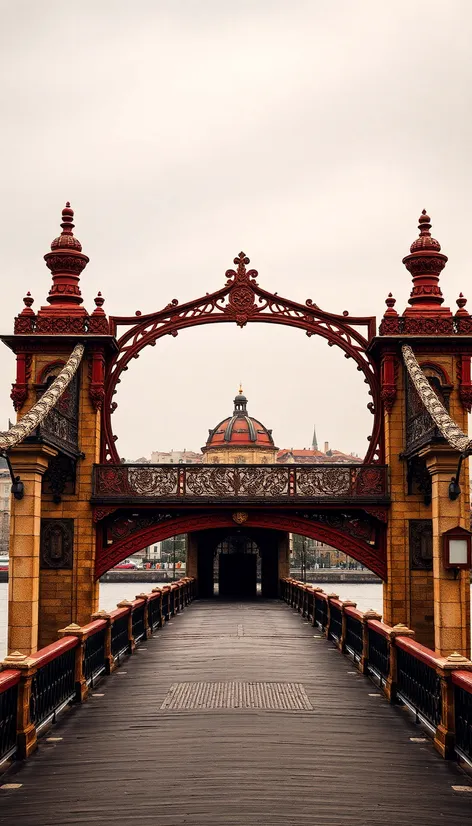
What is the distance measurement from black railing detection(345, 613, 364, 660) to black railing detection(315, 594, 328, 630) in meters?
3.52

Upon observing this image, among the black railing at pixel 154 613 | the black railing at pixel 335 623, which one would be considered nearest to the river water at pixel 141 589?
the black railing at pixel 154 613

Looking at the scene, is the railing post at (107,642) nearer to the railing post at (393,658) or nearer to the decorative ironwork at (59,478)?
the railing post at (393,658)

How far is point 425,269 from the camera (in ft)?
85.5

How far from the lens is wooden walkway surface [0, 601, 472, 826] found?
27.2 feet

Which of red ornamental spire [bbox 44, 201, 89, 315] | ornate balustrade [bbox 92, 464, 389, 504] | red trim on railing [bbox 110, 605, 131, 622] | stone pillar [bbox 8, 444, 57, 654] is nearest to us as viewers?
red trim on railing [bbox 110, 605, 131, 622]

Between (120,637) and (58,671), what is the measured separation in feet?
19.9

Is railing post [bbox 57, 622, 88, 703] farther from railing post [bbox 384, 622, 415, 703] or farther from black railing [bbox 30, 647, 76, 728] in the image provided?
railing post [bbox 384, 622, 415, 703]

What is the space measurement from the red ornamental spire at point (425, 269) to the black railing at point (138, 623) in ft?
34.1

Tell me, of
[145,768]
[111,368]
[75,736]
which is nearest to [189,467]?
[111,368]

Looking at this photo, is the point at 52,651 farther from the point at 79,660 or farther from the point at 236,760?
the point at 236,760

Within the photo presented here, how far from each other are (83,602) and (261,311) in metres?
8.75

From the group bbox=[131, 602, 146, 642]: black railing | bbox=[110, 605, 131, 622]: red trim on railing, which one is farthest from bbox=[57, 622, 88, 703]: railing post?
bbox=[131, 602, 146, 642]: black railing

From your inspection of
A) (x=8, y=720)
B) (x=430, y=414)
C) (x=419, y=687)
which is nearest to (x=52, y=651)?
(x=8, y=720)

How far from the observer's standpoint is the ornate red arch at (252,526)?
2450 cm
